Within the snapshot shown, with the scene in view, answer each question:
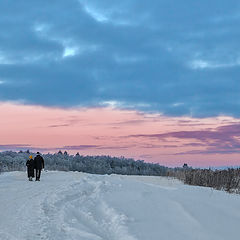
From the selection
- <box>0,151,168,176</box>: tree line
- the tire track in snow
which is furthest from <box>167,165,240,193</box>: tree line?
<box>0,151,168,176</box>: tree line

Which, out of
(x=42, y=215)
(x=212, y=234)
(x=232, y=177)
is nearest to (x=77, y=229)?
(x=42, y=215)

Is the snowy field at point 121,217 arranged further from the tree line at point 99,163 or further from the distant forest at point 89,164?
the tree line at point 99,163

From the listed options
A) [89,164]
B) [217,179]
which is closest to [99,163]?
[89,164]

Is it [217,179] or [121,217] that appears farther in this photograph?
[217,179]

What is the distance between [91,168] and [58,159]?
20.7ft

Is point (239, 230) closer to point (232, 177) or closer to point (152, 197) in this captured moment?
point (152, 197)

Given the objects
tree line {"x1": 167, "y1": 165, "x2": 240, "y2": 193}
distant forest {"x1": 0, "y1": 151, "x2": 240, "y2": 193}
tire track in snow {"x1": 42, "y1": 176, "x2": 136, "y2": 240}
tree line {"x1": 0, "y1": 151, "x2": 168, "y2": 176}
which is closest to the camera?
tire track in snow {"x1": 42, "y1": 176, "x2": 136, "y2": 240}

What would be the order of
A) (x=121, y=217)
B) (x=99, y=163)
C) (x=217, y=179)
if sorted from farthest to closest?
(x=99, y=163) → (x=217, y=179) → (x=121, y=217)

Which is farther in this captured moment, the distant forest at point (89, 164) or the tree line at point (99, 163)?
the tree line at point (99, 163)

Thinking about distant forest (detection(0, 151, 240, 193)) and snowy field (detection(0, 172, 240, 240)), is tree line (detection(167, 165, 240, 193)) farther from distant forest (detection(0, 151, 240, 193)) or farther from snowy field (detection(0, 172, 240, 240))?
distant forest (detection(0, 151, 240, 193))

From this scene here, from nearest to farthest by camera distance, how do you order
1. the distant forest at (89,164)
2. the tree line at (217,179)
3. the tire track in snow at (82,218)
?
the tire track in snow at (82,218) < the tree line at (217,179) < the distant forest at (89,164)

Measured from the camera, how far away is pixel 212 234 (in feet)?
31.7

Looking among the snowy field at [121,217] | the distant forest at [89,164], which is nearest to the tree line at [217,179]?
the snowy field at [121,217]

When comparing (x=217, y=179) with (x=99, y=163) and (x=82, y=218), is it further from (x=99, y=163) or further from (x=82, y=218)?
(x=99, y=163)
